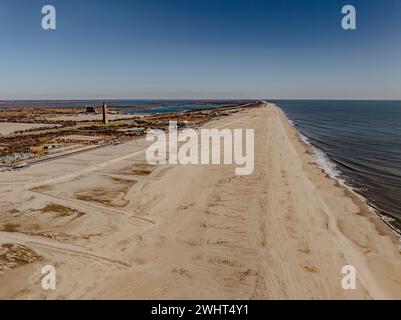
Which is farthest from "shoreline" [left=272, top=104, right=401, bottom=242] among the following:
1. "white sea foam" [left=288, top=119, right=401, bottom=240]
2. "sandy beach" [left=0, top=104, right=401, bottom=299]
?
"sandy beach" [left=0, top=104, right=401, bottom=299]

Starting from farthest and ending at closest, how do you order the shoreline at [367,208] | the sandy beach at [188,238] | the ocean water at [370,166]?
the ocean water at [370,166], the shoreline at [367,208], the sandy beach at [188,238]

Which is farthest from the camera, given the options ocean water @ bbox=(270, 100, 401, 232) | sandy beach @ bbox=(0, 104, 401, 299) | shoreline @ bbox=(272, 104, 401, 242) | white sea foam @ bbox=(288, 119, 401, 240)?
ocean water @ bbox=(270, 100, 401, 232)

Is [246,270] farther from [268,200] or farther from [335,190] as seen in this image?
[335,190]

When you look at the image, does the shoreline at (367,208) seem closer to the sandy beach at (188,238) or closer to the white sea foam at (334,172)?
the white sea foam at (334,172)

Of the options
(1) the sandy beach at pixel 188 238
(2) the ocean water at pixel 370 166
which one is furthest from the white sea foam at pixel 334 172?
(1) the sandy beach at pixel 188 238

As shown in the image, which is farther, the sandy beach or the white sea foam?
the white sea foam

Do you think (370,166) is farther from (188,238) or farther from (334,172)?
(188,238)

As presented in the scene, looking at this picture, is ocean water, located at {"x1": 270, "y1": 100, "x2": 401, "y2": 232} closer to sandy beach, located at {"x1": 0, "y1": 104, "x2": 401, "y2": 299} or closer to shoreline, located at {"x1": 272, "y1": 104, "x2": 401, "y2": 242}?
shoreline, located at {"x1": 272, "y1": 104, "x2": 401, "y2": 242}

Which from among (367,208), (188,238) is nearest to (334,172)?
(367,208)

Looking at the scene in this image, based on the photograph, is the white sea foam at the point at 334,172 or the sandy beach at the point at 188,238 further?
the white sea foam at the point at 334,172

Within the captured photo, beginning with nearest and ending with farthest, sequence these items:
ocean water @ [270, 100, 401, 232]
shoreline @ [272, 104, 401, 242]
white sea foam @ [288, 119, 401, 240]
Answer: shoreline @ [272, 104, 401, 242] → white sea foam @ [288, 119, 401, 240] → ocean water @ [270, 100, 401, 232]
